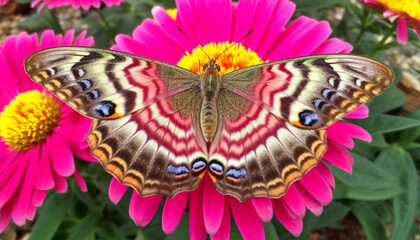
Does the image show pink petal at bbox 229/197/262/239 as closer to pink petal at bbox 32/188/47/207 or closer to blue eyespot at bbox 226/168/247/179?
blue eyespot at bbox 226/168/247/179

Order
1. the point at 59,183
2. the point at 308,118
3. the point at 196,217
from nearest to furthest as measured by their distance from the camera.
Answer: the point at 308,118
the point at 196,217
the point at 59,183

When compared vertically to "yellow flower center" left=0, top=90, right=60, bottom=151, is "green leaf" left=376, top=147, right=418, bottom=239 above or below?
below

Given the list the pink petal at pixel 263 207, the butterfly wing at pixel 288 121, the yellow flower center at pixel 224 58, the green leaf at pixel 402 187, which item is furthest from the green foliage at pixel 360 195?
the yellow flower center at pixel 224 58

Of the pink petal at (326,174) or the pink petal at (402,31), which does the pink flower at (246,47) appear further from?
the pink petal at (402,31)

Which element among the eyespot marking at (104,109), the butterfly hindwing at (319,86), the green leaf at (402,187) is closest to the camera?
the butterfly hindwing at (319,86)

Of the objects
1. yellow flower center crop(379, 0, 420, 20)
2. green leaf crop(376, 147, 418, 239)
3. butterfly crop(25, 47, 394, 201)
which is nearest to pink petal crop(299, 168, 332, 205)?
butterfly crop(25, 47, 394, 201)

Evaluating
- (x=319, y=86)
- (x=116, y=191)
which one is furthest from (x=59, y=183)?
(x=319, y=86)

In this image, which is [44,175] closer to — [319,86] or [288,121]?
[288,121]
